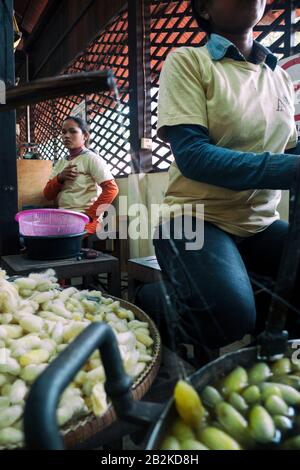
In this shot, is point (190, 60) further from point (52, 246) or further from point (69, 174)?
point (69, 174)

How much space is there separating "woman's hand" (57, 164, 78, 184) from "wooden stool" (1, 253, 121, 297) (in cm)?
119

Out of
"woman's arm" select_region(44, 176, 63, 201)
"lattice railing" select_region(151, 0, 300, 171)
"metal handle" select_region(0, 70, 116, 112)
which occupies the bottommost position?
"woman's arm" select_region(44, 176, 63, 201)

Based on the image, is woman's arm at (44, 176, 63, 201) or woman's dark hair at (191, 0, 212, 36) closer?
woman's dark hair at (191, 0, 212, 36)

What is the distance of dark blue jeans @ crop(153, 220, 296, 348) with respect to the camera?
891 millimetres

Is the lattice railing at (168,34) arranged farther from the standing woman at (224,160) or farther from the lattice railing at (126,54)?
the standing woman at (224,160)

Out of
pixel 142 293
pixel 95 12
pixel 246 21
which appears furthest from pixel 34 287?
pixel 95 12

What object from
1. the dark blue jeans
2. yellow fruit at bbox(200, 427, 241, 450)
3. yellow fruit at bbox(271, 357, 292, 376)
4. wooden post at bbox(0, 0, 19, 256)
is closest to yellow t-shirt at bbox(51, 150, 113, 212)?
wooden post at bbox(0, 0, 19, 256)

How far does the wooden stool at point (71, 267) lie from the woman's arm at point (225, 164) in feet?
1.87

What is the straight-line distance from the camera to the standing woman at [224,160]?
909 mm

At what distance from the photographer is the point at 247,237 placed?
3.78ft

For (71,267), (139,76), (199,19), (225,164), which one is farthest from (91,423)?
(139,76)

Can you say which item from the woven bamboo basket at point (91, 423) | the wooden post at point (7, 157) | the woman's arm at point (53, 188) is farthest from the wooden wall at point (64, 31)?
the woven bamboo basket at point (91, 423)

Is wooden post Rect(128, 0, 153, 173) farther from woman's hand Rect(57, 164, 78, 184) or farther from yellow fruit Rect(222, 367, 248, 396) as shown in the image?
yellow fruit Rect(222, 367, 248, 396)
